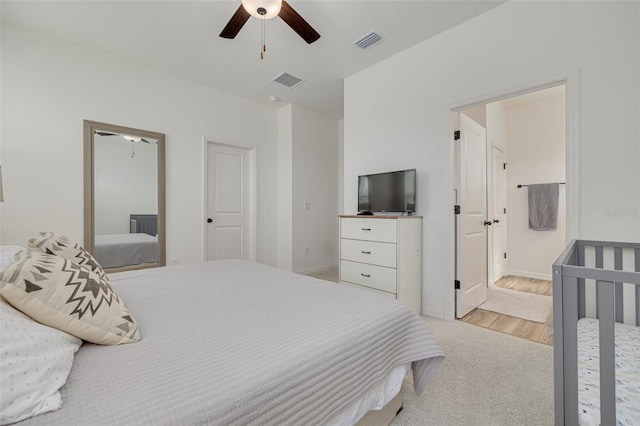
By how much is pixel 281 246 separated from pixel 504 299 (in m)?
3.21

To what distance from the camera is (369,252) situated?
9.00ft

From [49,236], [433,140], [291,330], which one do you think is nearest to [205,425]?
[291,330]

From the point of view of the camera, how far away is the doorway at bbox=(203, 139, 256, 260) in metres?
3.87

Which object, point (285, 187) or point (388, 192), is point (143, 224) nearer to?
point (285, 187)

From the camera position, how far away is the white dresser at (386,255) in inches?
99.1

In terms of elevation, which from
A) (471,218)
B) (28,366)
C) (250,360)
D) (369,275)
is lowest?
(369,275)

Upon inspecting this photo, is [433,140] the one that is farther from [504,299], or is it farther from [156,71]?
[156,71]

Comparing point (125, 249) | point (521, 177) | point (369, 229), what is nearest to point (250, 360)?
point (369, 229)

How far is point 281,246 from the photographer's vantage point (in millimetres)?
4594

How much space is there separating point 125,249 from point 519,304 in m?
4.55

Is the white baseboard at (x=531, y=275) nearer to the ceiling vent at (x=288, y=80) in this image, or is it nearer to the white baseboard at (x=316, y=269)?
the white baseboard at (x=316, y=269)

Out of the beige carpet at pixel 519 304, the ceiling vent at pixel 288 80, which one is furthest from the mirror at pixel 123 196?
the beige carpet at pixel 519 304

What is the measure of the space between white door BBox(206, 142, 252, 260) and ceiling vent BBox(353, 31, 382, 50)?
234 cm

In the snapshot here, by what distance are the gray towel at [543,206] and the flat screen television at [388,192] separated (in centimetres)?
262
